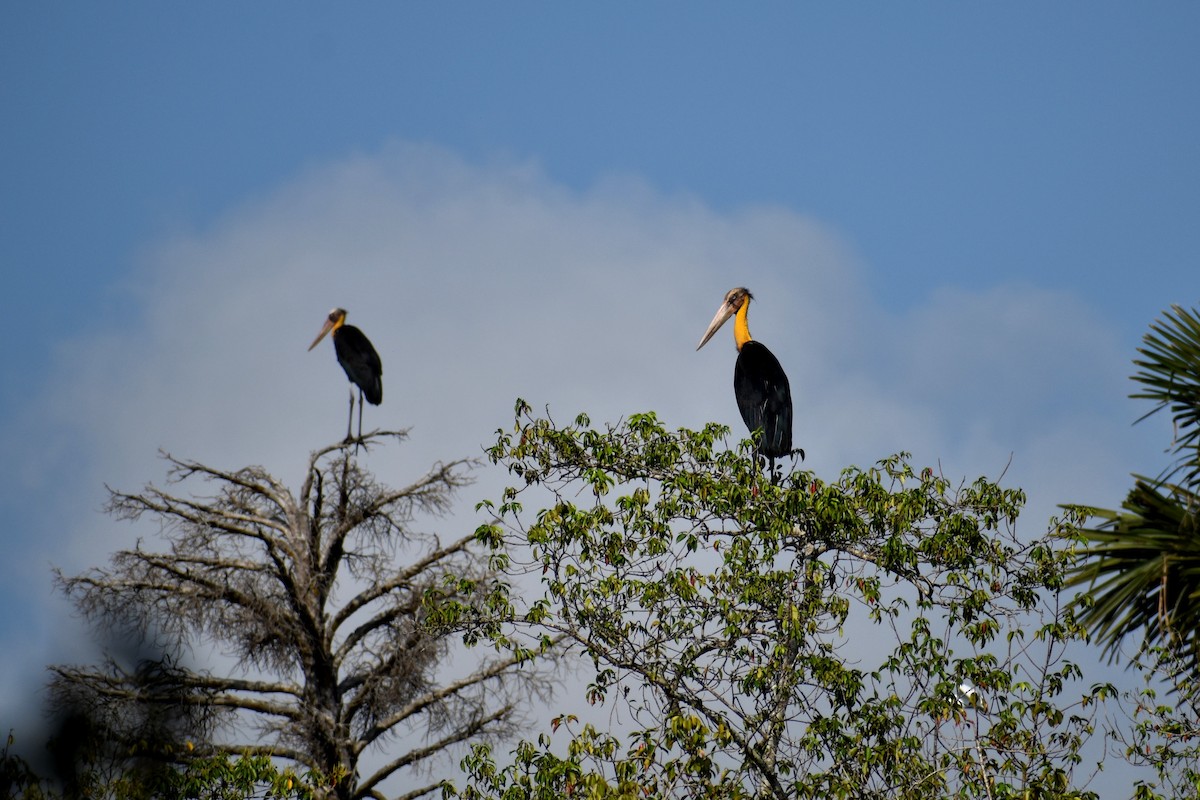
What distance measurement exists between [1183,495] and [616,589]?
4.28m

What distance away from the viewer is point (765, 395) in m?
14.7

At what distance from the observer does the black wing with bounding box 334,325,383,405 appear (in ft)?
68.3

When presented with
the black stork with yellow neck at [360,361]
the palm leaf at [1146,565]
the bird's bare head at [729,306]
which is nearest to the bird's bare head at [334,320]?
the black stork with yellow neck at [360,361]

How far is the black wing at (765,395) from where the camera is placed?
14.3 meters

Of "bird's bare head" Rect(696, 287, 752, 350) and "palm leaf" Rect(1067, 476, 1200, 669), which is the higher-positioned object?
"bird's bare head" Rect(696, 287, 752, 350)

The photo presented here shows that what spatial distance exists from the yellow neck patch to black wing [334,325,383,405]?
5813 millimetres

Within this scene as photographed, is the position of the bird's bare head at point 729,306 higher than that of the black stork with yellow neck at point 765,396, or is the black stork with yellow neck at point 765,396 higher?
the bird's bare head at point 729,306

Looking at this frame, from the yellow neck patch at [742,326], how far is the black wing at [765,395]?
5.25ft

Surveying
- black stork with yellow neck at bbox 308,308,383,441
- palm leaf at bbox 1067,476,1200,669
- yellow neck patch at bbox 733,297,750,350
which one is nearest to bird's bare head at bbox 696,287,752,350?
yellow neck patch at bbox 733,297,750,350

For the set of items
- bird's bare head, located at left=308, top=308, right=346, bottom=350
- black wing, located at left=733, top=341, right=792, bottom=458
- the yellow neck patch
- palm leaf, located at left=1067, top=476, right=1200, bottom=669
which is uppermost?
bird's bare head, located at left=308, top=308, right=346, bottom=350

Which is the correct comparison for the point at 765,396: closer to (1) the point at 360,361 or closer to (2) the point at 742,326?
(2) the point at 742,326

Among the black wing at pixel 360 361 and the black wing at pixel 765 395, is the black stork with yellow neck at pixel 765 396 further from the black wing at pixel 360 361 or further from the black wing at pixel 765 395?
the black wing at pixel 360 361

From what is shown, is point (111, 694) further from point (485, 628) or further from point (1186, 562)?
point (1186, 562)

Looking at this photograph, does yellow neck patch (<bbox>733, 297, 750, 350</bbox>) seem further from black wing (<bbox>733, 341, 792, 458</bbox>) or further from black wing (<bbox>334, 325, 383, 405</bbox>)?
black wing (<bbox>334, 325, 383, 405</bbox>)
